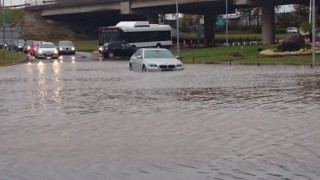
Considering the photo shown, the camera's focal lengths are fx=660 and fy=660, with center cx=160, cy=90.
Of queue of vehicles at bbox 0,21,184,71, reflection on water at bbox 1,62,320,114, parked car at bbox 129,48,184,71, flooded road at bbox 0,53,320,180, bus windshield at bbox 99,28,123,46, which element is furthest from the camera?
bus windshield at bbox 99,28,123,46

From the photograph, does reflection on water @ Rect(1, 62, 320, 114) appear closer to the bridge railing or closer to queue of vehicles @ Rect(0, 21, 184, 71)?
queue of vehicles @ Rect(0, 21, 184, 71)

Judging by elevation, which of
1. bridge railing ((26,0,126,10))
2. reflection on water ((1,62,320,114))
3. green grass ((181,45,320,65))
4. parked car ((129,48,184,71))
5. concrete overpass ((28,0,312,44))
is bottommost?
green grass ((181,45,320,65))

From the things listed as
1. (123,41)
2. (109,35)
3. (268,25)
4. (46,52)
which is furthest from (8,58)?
(268,25)

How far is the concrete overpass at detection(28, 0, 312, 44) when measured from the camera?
75.5m

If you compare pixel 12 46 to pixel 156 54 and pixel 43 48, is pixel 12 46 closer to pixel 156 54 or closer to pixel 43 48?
pixel 43 48

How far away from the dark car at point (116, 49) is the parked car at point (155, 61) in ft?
95.4

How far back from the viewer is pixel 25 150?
1016 cm

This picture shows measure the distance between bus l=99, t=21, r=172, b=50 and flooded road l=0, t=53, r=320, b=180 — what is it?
152 ft

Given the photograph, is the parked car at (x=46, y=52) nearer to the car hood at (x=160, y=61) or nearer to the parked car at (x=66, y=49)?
the parked car at (x=66, y=49)

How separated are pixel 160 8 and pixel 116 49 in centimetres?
2724

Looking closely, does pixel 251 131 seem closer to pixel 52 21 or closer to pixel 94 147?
pixel 94 147

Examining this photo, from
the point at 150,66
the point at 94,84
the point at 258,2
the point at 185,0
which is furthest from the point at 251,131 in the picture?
the point at 185,0

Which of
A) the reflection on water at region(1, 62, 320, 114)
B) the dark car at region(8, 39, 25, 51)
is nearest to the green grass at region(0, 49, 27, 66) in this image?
the dark car at region(8, 39, 25, 51)

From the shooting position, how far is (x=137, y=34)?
224 ft
